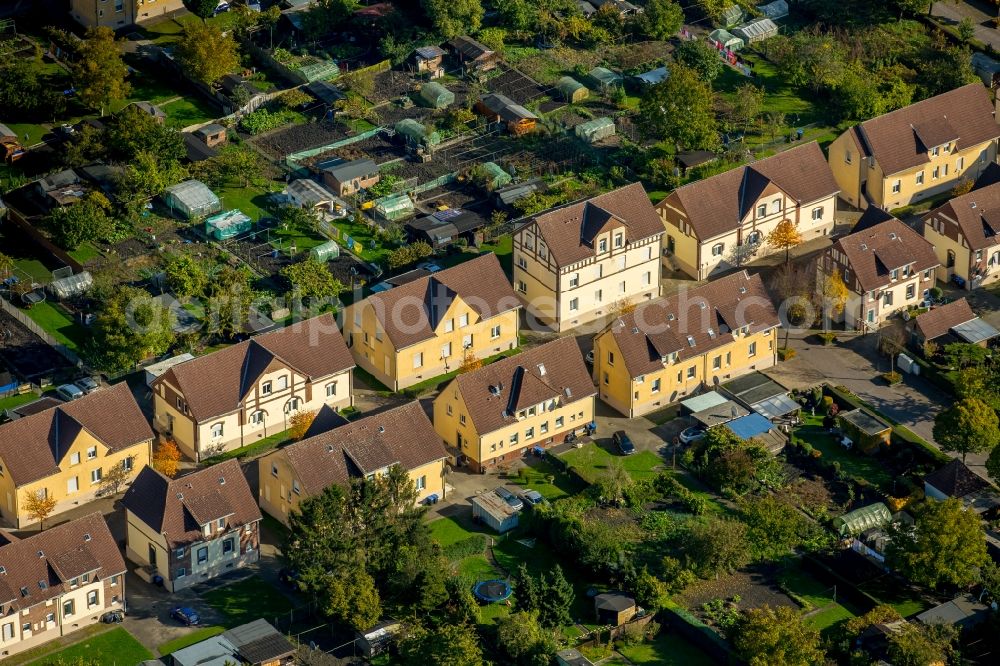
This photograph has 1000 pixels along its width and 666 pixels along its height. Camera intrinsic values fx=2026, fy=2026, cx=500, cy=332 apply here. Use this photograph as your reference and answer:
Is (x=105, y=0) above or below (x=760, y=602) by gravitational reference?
above

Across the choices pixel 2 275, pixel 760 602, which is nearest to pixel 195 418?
pixel 2 275

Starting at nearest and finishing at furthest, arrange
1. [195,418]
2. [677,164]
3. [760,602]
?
[760,602] → [195,418] → [677,164]

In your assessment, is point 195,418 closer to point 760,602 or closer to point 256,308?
point 256,308

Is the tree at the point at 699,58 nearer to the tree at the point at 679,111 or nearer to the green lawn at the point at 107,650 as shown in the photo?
the tree at the point at 679,111

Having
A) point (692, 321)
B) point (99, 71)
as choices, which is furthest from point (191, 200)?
point (692, 321)

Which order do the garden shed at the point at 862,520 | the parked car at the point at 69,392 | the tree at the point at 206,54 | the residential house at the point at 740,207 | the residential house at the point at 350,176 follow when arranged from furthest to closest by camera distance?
the tree at the point at 206,54
the residential house at the point at 350,176
the residential house at the point at 740,207
the parked car at the point at 69,392
the garden shed at the point at 862,520

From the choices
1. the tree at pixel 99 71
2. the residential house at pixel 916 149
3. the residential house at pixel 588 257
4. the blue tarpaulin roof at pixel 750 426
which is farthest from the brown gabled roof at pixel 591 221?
the tree at pixel 99 71
